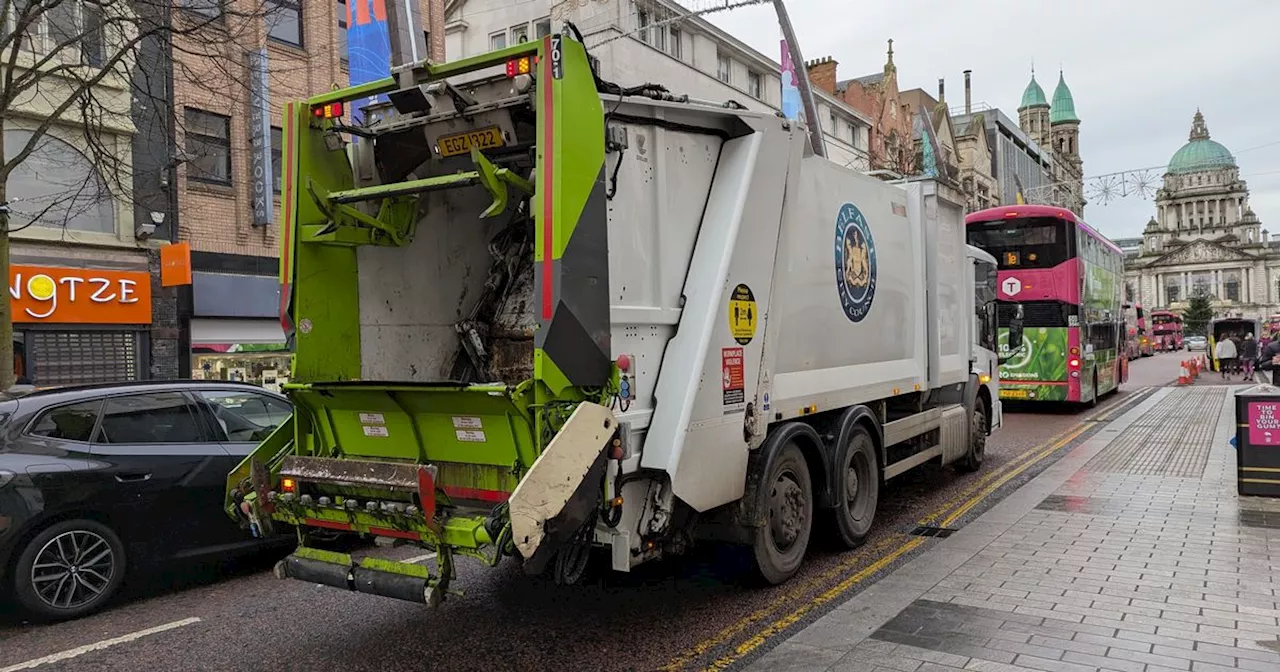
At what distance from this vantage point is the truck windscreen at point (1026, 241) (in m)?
16.4

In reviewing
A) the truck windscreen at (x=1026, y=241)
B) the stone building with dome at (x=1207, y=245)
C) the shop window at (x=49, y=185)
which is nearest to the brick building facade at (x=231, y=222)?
the shop window at (x=49, y=185)

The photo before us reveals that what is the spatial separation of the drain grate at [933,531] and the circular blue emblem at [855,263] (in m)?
1.90

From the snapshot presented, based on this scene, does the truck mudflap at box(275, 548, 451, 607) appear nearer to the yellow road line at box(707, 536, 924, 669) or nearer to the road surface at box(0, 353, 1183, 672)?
the road surface at box(0, 353, 1183, 672)

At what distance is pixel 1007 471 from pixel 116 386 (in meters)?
9.19

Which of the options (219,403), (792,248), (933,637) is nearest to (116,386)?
(219,403)

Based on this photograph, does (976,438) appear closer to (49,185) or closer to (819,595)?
(819,595)

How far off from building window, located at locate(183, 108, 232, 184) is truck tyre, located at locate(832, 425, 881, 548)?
540 inches

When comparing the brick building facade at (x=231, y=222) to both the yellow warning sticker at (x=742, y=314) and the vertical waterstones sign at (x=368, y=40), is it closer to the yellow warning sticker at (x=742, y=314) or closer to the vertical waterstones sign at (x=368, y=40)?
the vertical waterstones sign at (x=368, y=40)

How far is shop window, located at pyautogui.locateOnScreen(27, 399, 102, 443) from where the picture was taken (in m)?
5.58

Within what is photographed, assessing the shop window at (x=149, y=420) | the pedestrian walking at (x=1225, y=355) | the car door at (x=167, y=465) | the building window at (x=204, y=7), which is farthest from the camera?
the pedestrian walking at (x=1225, y=355)

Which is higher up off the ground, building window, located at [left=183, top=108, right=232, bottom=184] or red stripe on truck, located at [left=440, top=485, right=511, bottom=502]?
building window, located at [left=183, top=108, right=232, bottom=184]

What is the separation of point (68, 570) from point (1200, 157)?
131 meters

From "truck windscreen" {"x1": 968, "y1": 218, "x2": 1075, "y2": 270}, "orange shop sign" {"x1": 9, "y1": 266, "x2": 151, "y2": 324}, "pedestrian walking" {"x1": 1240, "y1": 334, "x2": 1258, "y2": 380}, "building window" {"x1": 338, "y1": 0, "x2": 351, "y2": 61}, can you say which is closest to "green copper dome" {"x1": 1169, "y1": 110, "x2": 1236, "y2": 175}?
"pedestrian walking" {"x1": 1240, "y1": 334, "x2": 1258, "y2": 380}

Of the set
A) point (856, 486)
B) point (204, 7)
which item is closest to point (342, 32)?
point (204, 7)
